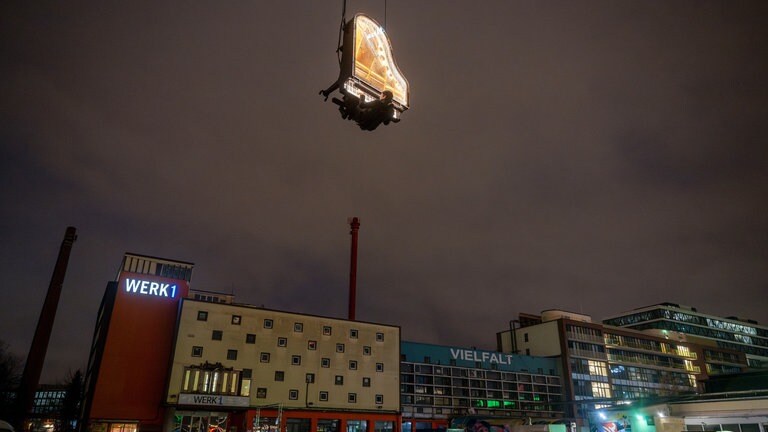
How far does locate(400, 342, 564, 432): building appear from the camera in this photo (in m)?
68.1

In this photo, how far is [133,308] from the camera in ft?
164

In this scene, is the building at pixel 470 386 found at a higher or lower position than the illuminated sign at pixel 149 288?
lower

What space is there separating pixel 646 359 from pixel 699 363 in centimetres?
2095

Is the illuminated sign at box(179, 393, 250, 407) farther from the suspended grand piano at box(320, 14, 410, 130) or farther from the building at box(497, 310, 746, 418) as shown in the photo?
the building at box(497, 310, 746, 418)

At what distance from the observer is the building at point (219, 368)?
4700 centimetres

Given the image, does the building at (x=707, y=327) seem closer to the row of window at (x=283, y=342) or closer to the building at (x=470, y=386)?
the building at (x=470, y=386)

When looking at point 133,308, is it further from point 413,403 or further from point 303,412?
point 413,403

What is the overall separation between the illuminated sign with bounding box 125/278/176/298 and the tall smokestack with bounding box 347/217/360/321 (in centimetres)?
2350

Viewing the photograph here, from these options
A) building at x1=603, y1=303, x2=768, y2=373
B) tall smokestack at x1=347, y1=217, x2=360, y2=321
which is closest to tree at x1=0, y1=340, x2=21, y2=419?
tall smokestack at x1=347, y1=217, x2=360, y2=321

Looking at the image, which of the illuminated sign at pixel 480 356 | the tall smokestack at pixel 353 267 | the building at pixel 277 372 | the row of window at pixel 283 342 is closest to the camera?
the building at pixel 277 372

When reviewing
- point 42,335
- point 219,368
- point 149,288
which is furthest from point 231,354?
point 42,335

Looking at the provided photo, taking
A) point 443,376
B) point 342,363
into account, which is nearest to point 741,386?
point 443,376

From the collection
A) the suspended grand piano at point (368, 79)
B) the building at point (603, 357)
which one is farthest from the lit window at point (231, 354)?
the building at point (603, 357)

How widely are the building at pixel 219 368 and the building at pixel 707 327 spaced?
279 ft
